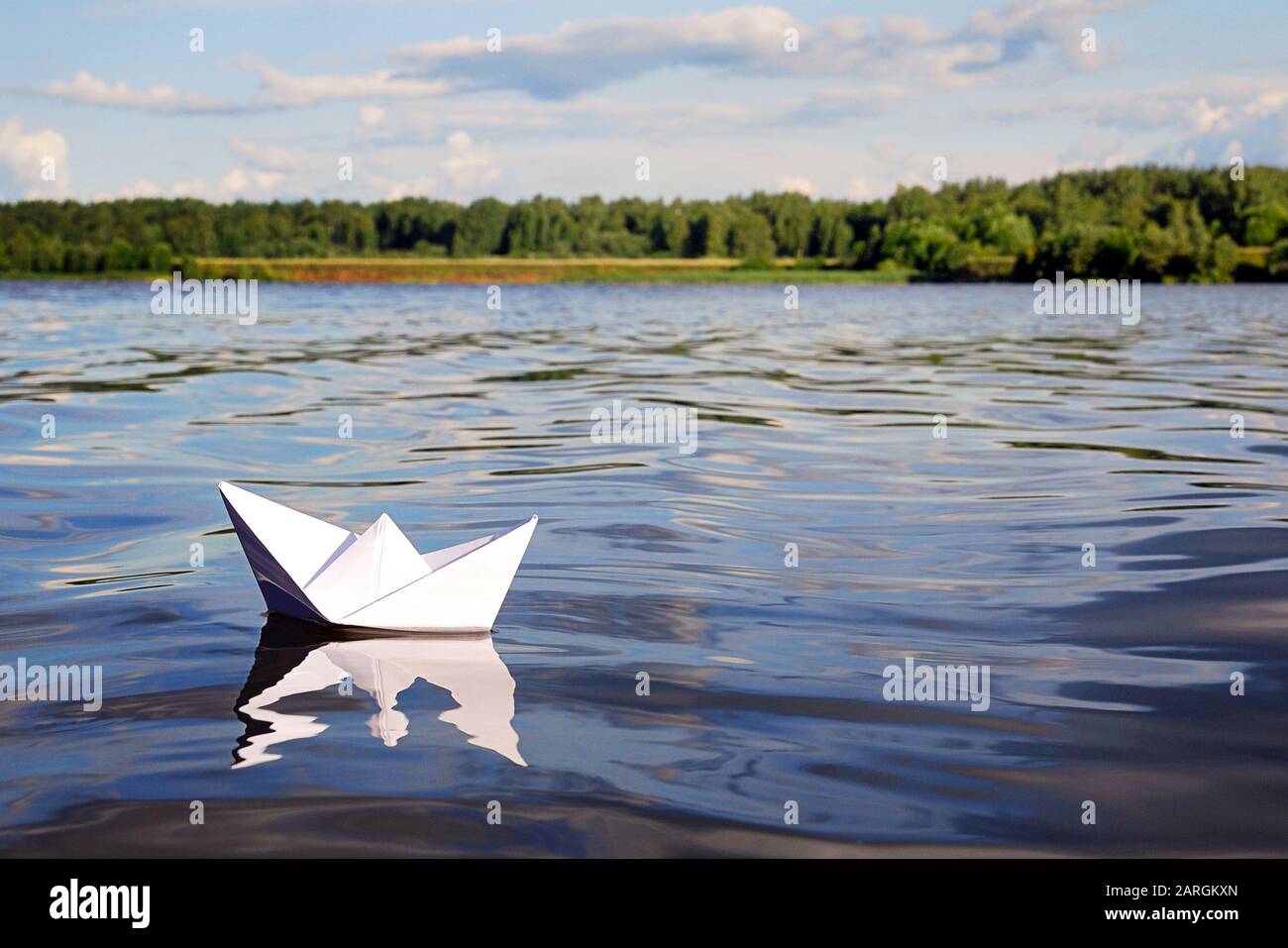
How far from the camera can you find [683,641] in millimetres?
7246

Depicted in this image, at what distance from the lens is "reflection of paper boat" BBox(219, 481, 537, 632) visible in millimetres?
6848

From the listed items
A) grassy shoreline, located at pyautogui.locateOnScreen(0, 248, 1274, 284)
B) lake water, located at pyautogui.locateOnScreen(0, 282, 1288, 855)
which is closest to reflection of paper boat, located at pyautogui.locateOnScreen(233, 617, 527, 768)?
lake water, located at pyautogui.locateOnScreen(0, 282, 1288, 855)

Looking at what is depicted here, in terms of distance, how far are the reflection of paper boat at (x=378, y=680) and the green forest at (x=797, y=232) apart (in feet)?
390

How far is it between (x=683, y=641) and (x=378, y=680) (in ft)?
5.79

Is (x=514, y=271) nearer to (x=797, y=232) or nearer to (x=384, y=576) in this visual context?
(x=797, y=232)

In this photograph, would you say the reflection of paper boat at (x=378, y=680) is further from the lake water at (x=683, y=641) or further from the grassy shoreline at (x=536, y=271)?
the grassy shoreline at (x=536, y=271)

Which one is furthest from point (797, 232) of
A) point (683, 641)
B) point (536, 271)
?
point (683, 641)

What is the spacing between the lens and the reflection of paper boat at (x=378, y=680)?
558 centimetres

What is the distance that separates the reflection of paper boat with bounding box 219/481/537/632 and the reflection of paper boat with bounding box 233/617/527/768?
0.12 meters

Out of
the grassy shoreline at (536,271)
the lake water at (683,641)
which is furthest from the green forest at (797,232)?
the lake water at (683,641)

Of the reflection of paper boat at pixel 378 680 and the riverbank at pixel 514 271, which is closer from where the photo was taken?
the reflection of paper boat at pixel 378 680

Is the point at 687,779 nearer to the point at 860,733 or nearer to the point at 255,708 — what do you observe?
the point at 860,733

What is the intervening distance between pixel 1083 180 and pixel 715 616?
7885 inches

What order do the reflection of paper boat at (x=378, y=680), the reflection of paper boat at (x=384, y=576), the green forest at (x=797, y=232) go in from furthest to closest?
the green forest at (x=797, y=232)
the reflection of paper boat at (x=384, y=576)
the reflection of paper boat at (x=378, y=680)
